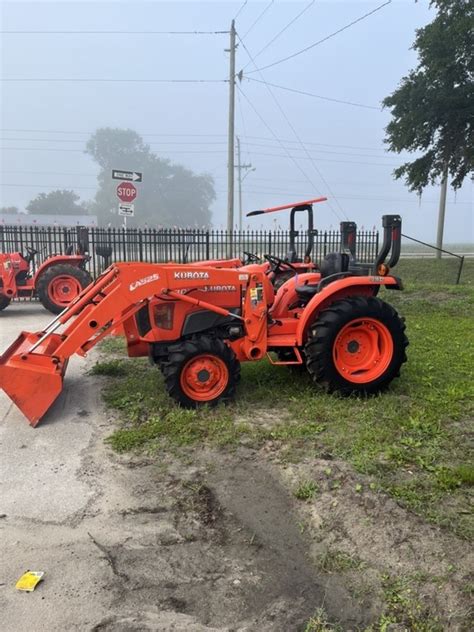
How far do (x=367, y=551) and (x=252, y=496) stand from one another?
886mm

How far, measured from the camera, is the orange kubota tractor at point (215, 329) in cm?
473

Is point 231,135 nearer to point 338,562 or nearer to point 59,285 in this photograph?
point 59,285

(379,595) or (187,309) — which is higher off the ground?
(187,309)

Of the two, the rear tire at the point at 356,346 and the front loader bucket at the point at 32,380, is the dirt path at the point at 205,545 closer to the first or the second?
the front loader bucket at the point at 32,380

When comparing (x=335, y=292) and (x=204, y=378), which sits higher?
(x=335, y=292)

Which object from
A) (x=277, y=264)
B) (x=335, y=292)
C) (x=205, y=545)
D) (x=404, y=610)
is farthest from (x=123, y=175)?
(x=404, y=610)

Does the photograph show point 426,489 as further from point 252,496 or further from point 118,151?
point 118,151

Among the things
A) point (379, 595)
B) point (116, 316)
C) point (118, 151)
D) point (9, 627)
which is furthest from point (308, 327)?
point (118, 151)

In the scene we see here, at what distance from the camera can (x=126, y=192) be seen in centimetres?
1376

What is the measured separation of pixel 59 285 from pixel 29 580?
9.19 metres

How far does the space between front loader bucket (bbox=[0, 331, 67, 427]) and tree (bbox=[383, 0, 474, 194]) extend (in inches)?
746

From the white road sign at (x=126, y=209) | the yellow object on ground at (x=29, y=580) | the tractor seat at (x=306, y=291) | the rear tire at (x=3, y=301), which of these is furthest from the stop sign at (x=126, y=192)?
the yellow object on ground at (x=29, y=580)

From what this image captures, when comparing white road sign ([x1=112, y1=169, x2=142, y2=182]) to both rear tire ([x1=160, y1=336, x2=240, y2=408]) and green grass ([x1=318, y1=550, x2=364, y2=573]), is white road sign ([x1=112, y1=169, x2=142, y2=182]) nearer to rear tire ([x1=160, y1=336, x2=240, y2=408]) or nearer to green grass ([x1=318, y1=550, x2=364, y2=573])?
rear tire ([x1=160, y1=336, x2=240, y2=408])

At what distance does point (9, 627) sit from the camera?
94.3 inches
